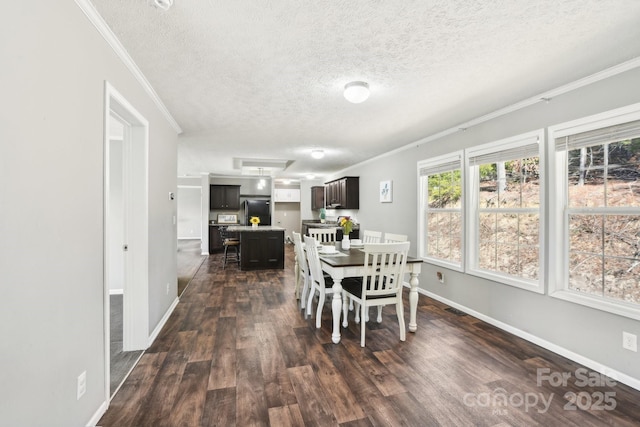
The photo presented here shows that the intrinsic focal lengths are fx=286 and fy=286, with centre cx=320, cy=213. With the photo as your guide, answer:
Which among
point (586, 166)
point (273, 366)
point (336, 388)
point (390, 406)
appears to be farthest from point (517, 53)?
point (273, 366)

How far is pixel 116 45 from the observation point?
1977 mm

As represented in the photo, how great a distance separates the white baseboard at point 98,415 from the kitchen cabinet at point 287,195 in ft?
31.5

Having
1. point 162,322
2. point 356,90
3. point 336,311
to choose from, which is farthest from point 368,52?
point 162,322

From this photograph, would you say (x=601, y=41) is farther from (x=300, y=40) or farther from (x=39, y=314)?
(x=39, y=314)

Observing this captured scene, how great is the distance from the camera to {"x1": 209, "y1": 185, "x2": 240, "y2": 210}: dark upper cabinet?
29.8 feet

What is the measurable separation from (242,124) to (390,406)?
3.55 m

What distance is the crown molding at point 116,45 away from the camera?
5.28ft

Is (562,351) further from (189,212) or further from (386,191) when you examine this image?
(189,212)

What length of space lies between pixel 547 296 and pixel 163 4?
12.5ft

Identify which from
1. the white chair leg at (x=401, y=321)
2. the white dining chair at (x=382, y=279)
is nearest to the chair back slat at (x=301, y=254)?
the white dining chair at (x=382, y=279)

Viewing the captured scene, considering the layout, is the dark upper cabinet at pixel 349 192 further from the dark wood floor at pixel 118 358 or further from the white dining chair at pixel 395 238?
the dark wood floor at pixel 118 358

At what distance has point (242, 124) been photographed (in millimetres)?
3908

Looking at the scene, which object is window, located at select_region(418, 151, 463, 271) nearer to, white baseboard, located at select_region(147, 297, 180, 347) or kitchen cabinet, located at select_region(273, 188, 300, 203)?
white baseboard, located at select_region(147, 297, 180, 347)

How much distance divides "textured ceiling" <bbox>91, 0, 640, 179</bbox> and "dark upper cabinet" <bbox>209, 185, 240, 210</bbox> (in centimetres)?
572
